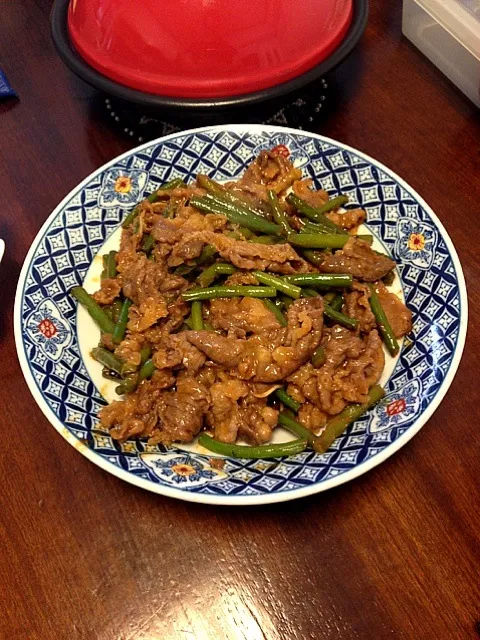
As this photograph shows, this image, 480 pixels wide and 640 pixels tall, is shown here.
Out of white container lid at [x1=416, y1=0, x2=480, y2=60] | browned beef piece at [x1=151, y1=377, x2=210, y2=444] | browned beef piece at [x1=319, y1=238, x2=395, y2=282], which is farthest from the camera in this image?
white container lid at [x1=416, y1=0, x2=480, y2=60]

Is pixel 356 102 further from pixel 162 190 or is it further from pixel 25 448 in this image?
pixel 25 448

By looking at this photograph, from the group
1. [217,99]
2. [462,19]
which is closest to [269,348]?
[217,99]

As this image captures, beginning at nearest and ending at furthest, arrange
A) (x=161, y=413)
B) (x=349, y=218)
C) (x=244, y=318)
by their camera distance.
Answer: (x=161, y=413) < (x=244, y=318) < (x=349, y=218)

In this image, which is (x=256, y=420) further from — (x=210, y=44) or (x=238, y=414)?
(x=210, y=44)

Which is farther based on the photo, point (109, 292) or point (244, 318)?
point (109, 292)

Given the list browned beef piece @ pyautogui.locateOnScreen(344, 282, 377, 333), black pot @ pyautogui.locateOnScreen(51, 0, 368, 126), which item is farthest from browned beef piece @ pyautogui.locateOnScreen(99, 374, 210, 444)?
black pot @ pyautogui.locateOnScreen(51, 0, 368, 126)

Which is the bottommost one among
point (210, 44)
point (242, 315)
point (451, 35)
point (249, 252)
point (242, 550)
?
point (242, 550)

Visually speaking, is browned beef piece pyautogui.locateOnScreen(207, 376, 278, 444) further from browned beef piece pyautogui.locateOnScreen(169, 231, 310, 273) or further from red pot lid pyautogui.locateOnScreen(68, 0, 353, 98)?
red pot lid pyautogui.locateOnScreen(68, 0, 353, 98)
